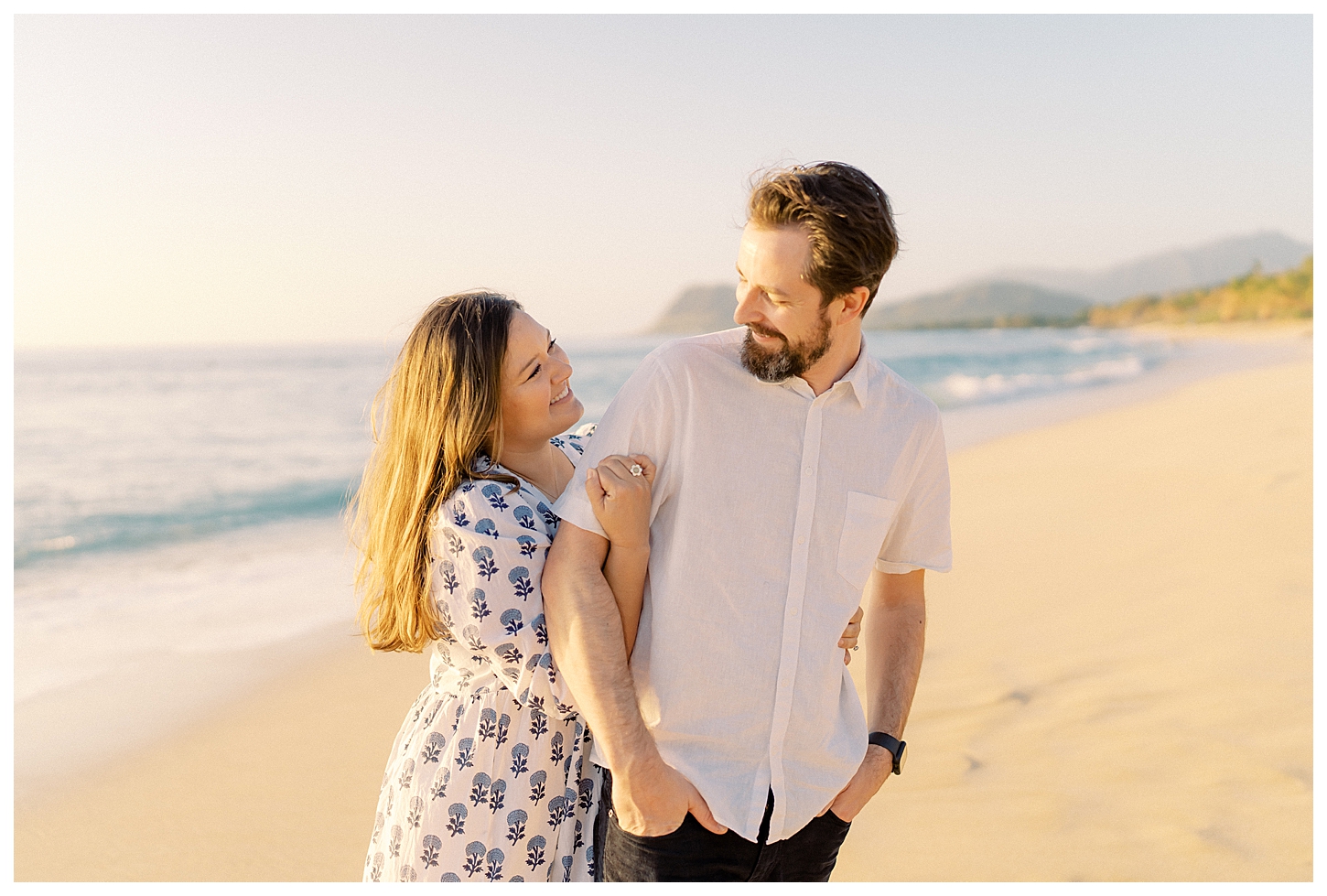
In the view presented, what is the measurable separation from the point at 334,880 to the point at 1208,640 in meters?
4.28

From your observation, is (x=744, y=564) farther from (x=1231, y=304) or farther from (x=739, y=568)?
(x=1231, y=304)

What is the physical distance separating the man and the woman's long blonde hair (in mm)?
272

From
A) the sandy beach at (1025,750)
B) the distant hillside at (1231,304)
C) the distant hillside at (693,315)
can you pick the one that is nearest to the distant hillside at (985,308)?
the distant hillside at (1231,304)

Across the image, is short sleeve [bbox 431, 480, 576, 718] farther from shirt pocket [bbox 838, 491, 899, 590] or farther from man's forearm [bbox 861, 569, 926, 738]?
man's forearm [bbox 861, 569, 926, 738]

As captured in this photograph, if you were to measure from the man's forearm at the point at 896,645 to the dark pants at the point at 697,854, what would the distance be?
14.9 inches

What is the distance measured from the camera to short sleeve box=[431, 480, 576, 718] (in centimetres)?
201

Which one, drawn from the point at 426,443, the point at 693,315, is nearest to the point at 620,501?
the point at 426,443

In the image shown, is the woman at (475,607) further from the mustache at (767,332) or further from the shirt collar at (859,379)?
the shirt collar at (859,379)

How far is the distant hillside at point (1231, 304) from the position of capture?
53.5 meters

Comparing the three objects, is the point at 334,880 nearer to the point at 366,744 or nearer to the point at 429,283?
the point at 366,744

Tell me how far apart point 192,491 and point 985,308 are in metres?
72.3

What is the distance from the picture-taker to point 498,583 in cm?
200

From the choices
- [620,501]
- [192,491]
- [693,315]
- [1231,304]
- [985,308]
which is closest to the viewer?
[620,501]

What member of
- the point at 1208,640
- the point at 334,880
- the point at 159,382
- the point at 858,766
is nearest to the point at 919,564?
the point at 858,766
